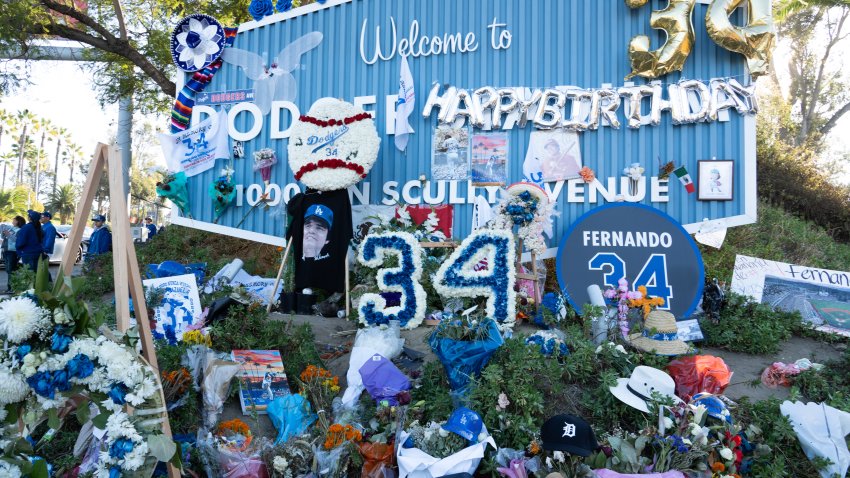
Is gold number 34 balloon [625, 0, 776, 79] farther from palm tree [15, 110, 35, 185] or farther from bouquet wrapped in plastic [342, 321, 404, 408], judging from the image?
palm tree [15, 110, 35, 185]

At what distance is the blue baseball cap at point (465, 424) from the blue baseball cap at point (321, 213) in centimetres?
387

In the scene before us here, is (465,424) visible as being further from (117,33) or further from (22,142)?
(22,142)

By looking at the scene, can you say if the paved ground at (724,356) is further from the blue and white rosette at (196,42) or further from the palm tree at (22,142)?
the palm tree at (22,142)

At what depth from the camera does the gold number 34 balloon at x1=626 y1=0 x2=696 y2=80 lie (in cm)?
689

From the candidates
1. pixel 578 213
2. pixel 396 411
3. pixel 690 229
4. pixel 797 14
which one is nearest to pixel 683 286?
pixel 690 229

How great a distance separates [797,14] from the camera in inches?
795

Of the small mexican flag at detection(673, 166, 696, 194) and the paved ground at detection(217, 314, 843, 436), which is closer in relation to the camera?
the paved ground at detection(217, 314, 843, 436)

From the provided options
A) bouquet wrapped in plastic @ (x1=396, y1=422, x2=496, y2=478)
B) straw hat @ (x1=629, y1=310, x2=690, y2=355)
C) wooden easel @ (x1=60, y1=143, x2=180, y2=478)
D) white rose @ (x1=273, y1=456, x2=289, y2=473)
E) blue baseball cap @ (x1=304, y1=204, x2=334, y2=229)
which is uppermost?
blue baseball cap @ (x1=304, y1=204, x2=334, y2=229)

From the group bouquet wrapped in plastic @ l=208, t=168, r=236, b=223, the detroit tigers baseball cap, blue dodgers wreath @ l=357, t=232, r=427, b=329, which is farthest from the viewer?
bouquet wrapped in plastic @ l=208, t=168, r=236, b=223

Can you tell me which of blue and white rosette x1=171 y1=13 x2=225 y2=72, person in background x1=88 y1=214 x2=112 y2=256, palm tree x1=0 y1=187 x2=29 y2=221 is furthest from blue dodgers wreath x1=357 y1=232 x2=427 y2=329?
palm tree x1=0 y1=187 x2=29 y2=221

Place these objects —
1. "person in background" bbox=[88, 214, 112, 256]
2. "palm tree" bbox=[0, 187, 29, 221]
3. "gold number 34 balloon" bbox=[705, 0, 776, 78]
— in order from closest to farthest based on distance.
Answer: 1. "gold number 34 balloon" bbox=[705, 0, 776, 78]
2. "person in background" bbox=[88, 214, 112, 256]
3. "palm tree" bbox=[0, 187, 29, 221]

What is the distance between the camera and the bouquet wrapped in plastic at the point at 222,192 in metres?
8.58

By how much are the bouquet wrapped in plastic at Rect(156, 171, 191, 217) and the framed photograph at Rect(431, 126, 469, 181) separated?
3773 millimetres

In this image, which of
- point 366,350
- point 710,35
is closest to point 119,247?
point 366,350
